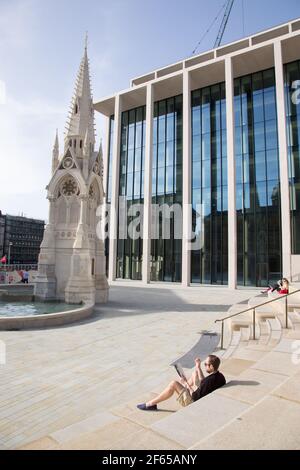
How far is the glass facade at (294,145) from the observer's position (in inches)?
1134

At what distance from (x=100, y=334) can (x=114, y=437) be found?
7245 mm

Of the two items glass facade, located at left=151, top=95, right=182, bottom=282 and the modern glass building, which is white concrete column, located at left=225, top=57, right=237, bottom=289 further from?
glass facade, located at left=151, top=95, right=182, bottom=282

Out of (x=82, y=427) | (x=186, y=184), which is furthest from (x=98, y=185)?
(x=82, y=427)

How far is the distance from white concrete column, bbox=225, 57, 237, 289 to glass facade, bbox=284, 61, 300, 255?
216 inches

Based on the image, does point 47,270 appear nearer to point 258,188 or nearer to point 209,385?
point 209,385

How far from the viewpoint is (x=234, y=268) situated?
30.0 meters

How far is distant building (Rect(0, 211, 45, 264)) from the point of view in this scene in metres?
101

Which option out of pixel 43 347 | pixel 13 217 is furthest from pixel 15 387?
pixel 13 217

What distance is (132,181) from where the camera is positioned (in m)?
39.5

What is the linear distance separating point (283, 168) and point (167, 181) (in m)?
13.7

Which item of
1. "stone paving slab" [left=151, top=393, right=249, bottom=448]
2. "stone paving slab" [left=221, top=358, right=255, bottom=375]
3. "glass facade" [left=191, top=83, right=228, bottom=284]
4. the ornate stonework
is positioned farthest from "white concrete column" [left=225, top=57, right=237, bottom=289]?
"stone paving slab" [left=151, top=393, right=249, bottom=448]

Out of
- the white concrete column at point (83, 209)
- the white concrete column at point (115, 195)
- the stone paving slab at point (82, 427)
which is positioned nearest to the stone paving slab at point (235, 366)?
the stone paving slab at point (82, 427)

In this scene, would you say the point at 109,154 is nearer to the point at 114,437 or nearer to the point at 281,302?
the point at 281,302

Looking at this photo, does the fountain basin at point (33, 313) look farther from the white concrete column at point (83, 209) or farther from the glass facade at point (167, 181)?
the glass facade at point (167, 181)
